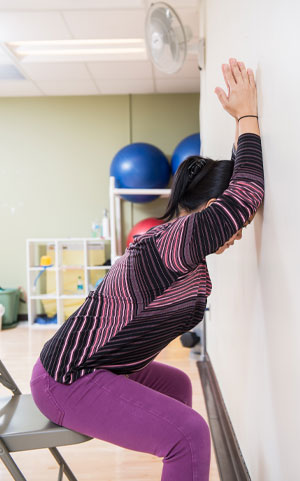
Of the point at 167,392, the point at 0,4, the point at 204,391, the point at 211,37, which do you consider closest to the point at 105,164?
the point at 0,4

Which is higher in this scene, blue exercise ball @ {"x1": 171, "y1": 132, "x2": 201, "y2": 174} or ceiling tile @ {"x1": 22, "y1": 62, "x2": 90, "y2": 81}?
ceiling tile @ {"x1": 22, "y1": 62, "x2": 90, "y2": 81}

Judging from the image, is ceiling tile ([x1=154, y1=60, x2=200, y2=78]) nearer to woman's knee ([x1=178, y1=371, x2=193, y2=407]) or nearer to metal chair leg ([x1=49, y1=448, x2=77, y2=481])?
woman's knee ([x1=178, y1=371, x2=193, y2=407])

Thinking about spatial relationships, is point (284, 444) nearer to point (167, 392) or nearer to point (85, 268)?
point (167, 392)

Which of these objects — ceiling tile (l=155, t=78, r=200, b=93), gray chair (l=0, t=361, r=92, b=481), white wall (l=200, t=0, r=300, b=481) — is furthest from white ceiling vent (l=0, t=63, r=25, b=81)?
gray chair (l=0, t=361, r=92, b=481)

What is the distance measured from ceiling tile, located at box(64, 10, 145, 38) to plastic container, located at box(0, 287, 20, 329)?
8.57 feet

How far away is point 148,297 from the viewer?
41.6 inches

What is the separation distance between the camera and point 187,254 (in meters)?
0.98

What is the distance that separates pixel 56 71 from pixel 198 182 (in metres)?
3.58

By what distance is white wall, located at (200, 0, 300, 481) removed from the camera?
891 millimetres

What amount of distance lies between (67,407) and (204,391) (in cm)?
162

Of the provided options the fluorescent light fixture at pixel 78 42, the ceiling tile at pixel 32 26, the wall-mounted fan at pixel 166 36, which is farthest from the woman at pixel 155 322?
the fluorescent light fixture at pixel 78 42

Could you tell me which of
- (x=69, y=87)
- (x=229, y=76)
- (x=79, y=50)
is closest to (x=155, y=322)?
(x=229, y=76)

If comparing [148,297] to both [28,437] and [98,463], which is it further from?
[98,463]

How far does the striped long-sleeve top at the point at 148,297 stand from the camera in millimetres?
1006
